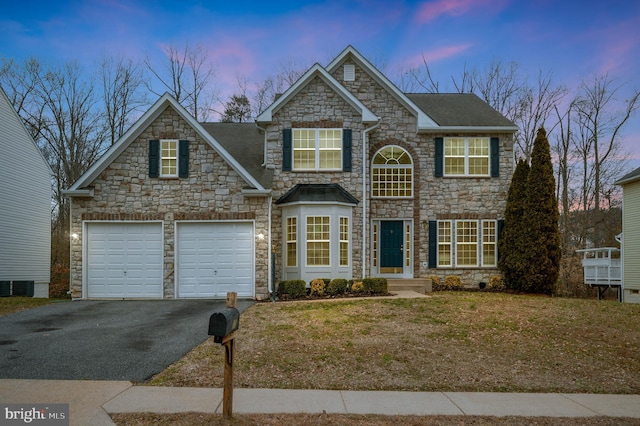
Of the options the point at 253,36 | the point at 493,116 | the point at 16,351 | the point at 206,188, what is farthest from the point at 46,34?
the point at 493,116

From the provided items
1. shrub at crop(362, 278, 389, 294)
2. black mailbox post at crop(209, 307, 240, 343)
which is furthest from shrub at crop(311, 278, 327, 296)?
black mailbox post at crop(209, 307, 240, 343)

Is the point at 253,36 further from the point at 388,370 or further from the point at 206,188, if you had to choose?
the point at 388,370

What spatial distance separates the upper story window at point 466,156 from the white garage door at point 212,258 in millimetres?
7821

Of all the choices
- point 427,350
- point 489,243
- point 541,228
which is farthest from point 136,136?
point 541,228

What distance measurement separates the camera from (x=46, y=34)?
20906 millimetres

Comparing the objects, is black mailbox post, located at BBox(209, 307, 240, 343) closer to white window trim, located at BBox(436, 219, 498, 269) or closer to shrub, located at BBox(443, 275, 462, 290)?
shrub, located at BBox(443, 275, 462, 290)

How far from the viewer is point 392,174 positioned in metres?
18.5

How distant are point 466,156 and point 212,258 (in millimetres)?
9767

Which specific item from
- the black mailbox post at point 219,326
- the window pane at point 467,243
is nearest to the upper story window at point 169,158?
the window pane at point 467,243

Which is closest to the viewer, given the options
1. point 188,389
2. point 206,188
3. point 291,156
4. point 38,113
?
point 188,389

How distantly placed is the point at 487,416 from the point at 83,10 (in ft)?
55.2

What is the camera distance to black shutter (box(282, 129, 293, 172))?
17078 mm

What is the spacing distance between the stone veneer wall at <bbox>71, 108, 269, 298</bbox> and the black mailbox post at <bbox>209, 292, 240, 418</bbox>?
998 centimetres

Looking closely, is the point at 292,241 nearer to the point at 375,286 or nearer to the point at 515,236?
the point at 375,286
